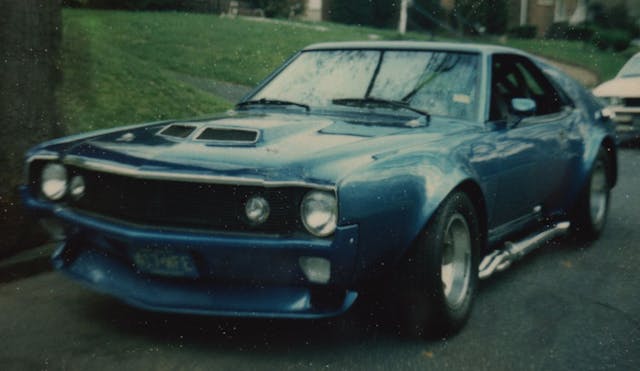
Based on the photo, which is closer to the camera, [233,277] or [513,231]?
[233,277]

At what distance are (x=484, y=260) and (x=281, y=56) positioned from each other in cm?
1768

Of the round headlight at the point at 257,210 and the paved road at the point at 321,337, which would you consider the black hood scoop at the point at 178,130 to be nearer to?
the round headlight at the point at 257,210

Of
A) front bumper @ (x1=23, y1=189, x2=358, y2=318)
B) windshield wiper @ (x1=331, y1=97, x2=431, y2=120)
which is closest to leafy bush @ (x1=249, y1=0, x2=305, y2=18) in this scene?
windshield wiper @ (x1=331, y1=97, x2=431, y2=120)

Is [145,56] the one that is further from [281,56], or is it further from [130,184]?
[130,184]

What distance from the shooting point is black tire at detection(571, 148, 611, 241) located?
20.4 feet

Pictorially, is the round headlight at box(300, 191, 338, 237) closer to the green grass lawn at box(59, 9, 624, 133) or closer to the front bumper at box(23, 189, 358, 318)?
the front bumper at box(23, 189, 358, 318)

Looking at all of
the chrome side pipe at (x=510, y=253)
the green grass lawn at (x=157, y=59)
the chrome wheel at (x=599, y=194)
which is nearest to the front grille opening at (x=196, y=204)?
the chrome side pipe at (x=510, y=253)

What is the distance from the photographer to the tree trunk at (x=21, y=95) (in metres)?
5.46

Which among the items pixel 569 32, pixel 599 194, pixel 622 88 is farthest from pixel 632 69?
pixel 569 32

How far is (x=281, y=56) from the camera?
72.0 feet

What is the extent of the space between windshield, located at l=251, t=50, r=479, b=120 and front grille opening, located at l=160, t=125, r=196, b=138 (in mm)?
1012

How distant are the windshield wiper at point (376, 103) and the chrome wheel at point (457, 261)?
2.54ft

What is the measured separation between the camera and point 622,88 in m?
13.2

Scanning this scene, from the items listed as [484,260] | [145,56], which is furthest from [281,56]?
[484,260]
